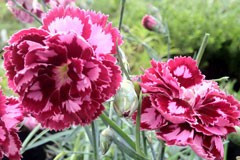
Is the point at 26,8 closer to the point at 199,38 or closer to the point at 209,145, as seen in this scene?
the point at 209,145

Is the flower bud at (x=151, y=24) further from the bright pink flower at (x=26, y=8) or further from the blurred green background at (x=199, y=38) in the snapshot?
the blurred green background at (x=199, y=38)

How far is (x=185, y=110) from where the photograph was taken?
0.49m

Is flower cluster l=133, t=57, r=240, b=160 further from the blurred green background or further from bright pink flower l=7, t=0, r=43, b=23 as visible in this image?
the blurred green background

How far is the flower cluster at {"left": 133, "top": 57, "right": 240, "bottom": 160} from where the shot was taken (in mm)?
482

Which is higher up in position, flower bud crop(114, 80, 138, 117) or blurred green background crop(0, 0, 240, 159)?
blurred green background crop(0, 0, 240, 159)

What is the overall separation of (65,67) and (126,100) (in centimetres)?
7

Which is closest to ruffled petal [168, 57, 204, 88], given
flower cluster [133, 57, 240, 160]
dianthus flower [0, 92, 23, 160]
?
flower cluster [133, 57, 240, 160]

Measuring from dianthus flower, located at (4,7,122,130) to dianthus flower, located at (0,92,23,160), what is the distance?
0.20 ft

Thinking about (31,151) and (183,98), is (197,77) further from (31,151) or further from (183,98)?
(31,151)

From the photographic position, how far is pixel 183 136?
481mm

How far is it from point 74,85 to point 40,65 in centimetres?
4

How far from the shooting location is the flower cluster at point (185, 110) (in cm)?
48

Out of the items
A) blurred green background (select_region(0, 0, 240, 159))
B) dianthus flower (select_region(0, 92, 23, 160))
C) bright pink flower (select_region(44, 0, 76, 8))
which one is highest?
blurred green background (select_region(0, 0, 240, 159))

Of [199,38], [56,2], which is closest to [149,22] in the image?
[56,2]
